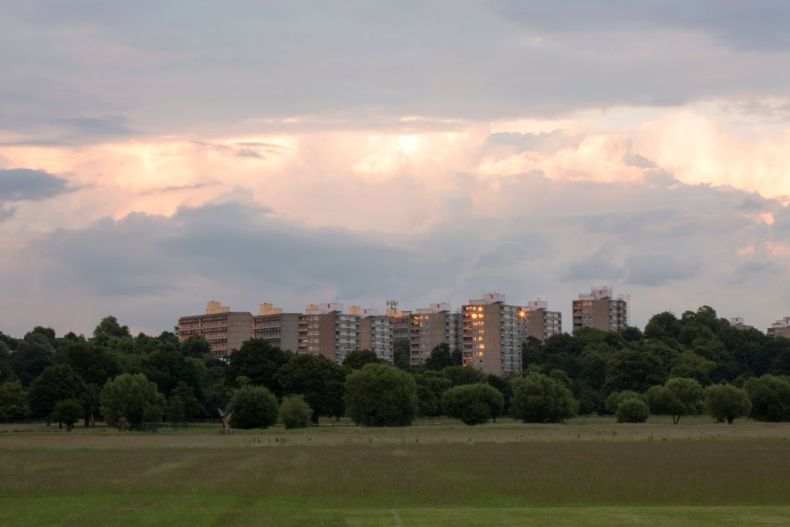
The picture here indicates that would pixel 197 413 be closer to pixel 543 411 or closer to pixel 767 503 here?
pixel 543 411

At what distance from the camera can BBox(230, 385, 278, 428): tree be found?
13238 cm

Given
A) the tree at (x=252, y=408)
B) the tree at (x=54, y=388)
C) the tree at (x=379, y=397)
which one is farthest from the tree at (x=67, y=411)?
the tree at (x=379, y=397)

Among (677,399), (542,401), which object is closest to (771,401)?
(677,399)

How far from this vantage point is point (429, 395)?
17025cm

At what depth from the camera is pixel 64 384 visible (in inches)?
5527

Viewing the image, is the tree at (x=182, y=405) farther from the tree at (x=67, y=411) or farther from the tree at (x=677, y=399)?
the tree at (x=677, y=399)

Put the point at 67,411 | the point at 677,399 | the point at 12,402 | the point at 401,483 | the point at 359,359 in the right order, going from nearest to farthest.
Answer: the point at 401,483, the point at 67,411, the point at 12,402, the point at 677,399, the point at 359,359

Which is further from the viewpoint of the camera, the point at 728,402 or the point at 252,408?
the point at 728,402

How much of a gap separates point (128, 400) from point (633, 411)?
64.5 meters

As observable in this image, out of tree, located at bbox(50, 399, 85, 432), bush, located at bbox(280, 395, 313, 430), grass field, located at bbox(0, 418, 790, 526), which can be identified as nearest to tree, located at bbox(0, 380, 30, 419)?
tree, located at bbox(50, 399, 85, 432)

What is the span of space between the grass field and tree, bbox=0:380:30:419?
197 feet

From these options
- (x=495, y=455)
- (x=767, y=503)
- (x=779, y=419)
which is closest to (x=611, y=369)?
(x=779, y=419)

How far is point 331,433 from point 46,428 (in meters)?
39.6

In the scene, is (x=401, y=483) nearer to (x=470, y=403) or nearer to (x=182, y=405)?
(x=470, y=403)
